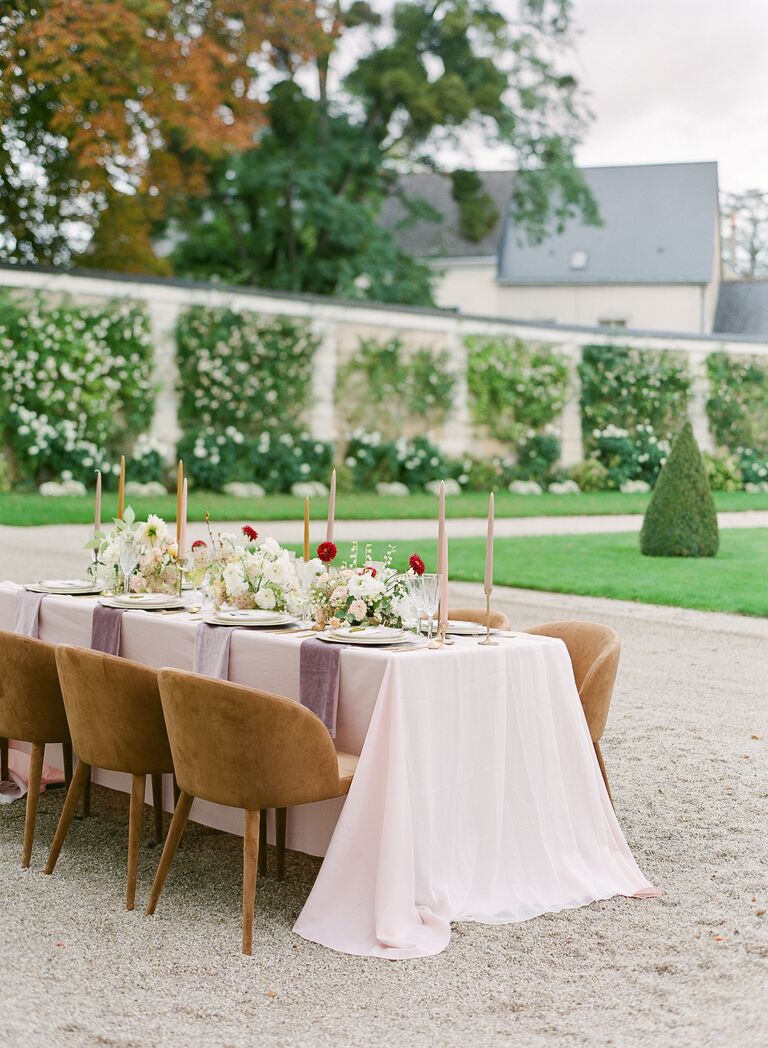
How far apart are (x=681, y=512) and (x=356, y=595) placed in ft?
32.6

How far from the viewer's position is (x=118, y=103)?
66.3 feet

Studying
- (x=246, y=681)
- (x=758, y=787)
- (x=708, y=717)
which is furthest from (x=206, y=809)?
(x=708, y=717)

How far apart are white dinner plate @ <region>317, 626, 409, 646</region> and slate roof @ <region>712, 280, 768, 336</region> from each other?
36.2 metres

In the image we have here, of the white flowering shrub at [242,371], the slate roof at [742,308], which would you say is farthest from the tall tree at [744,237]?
the white flowering shrub at [242,371]

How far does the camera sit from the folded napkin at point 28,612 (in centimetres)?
498

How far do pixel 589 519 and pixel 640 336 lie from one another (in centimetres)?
817

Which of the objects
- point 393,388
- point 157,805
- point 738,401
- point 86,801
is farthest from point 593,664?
point 738,401

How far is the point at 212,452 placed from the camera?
19.8m

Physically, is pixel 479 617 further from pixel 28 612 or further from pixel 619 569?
pixel 619 569

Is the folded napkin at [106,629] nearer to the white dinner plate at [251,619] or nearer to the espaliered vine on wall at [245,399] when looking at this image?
the white dinner plate at [251,619]

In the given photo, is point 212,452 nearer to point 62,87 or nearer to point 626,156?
point 62,87

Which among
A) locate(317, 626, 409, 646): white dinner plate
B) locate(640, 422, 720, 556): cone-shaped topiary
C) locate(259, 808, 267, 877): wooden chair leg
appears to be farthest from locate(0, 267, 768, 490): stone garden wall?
locate(317, 626, 409, 646): white dinner plate

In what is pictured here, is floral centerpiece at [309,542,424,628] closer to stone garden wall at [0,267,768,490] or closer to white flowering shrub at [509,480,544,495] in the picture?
stone garden wall at [0,267,768,490]

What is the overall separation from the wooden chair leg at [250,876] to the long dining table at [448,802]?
19 cm
